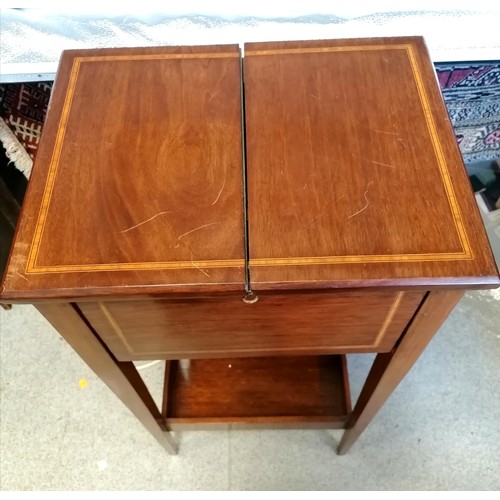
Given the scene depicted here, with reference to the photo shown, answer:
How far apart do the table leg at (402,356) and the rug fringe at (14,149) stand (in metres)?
0.76

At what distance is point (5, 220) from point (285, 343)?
2.55 ft

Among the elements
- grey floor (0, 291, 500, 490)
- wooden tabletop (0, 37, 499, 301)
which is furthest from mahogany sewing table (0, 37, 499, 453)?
Answer: grey floor (0, 291, 500, 490)

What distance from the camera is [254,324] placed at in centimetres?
61

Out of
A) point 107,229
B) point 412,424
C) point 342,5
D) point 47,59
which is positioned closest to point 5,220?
point 47,59

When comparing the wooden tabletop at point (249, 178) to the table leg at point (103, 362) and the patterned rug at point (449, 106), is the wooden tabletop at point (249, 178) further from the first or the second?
the patterned rug at point (449, 106)

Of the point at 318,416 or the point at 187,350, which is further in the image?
the point at 318,416

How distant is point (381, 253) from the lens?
Result: 20.6 inches

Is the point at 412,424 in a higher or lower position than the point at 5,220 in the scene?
lower

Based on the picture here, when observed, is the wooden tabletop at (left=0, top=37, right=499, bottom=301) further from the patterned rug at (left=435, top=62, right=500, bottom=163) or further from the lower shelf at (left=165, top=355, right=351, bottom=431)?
the lower shelf at (left=165, top=355, right=351, bottom=431)

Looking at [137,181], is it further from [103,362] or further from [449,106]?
[449,106]

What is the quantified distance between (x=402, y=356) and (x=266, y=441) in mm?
→ 534

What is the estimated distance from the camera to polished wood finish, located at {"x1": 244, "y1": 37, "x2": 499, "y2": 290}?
1.69 ft

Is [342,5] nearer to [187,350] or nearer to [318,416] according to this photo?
[187,350]

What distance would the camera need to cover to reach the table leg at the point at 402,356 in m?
0.56
